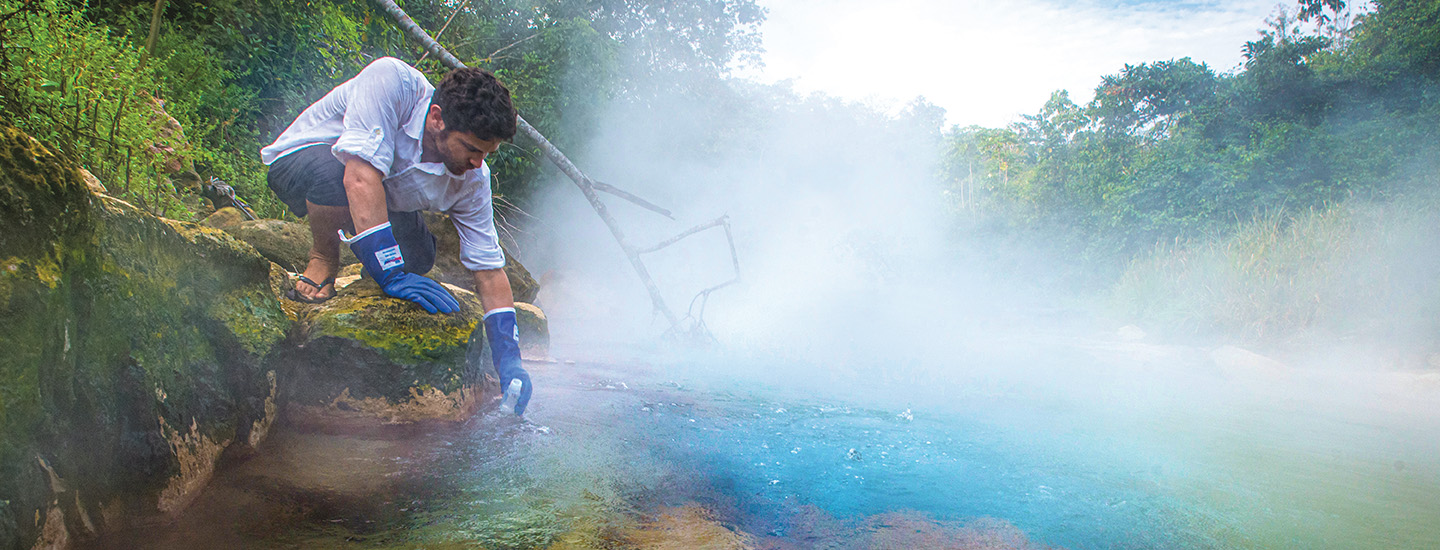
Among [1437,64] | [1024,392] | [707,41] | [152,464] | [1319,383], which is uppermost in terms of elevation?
[707,41]

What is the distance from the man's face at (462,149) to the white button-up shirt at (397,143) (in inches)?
2.7

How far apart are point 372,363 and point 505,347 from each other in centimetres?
44

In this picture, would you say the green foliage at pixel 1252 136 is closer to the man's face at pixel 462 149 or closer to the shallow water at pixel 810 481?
the shallow water at pixel 810 481

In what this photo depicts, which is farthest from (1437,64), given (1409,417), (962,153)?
(962,153)

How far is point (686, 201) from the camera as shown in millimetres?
14031

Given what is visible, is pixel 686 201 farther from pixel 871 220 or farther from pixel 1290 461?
pixel 1290 461

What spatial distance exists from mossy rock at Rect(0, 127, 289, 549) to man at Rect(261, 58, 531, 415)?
43 centimetres

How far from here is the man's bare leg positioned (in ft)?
8.11

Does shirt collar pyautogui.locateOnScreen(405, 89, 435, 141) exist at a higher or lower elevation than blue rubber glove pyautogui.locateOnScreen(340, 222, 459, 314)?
higher

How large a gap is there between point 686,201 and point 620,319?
188 inches

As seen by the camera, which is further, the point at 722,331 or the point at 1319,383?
the point at 722,331

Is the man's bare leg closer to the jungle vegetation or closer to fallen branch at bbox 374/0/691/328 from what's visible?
the jungle vegetation

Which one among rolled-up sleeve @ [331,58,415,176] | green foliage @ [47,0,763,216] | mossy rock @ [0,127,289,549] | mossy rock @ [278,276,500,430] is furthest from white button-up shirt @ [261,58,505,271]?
green foliage @ [47,0,763,216]

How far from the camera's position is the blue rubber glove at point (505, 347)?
2.40m
